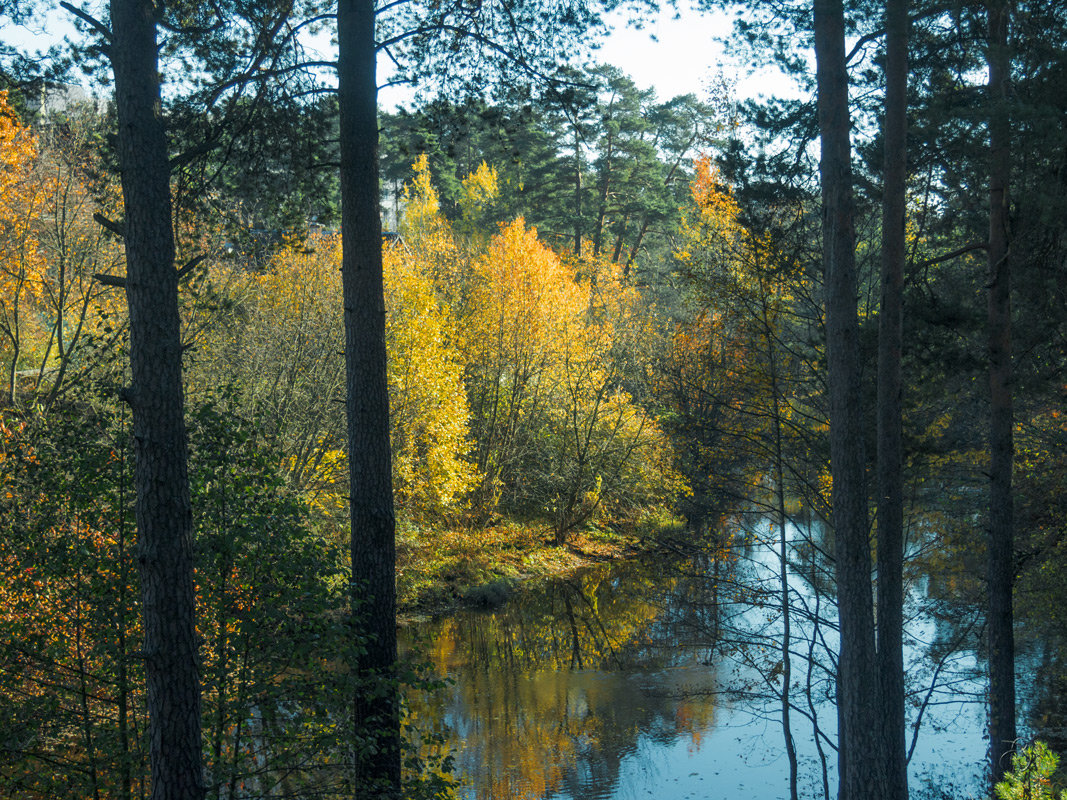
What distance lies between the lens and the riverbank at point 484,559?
733 inches

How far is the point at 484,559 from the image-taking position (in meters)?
20.7

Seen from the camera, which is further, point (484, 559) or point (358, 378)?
point (484, 559)

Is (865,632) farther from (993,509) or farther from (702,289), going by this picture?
(702,289)

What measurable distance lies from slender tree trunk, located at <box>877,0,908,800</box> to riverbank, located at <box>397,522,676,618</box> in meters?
10.8

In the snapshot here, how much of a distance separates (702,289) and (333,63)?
22.2 ft

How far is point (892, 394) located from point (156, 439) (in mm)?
6239

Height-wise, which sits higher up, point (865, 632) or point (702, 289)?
point (702, 289)

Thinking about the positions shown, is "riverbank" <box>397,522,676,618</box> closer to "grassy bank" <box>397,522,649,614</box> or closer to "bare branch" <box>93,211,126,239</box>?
"grassy bank" <box>397,522,649,614</box>

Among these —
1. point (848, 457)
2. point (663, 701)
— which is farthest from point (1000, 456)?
point (663, 701)

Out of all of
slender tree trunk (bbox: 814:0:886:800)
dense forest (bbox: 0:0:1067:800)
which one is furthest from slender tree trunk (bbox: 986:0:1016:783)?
slender tree trunk (bbox: 814:0:886:800)

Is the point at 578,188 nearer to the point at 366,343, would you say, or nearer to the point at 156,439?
the point at 366,343

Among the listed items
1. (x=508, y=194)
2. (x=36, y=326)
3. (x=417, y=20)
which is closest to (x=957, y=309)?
(x=417, y=20)

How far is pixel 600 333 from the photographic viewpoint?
2286cm

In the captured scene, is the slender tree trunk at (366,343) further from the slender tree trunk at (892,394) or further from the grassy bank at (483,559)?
the grassy bank at (483,559)
